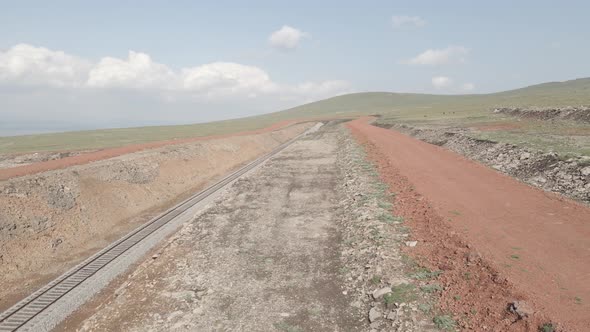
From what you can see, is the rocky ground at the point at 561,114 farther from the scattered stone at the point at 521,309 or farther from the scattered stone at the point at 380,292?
the scattered stone at the point at 380,292

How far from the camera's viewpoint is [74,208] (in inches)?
852

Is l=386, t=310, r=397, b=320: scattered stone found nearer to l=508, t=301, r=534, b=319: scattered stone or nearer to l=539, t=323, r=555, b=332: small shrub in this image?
l=508, t=301, r=534, b=319: scattered stone

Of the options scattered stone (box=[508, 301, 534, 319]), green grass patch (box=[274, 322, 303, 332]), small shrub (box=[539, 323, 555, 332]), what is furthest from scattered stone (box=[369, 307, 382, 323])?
small shrub (box=[539, 323, 555, 332])

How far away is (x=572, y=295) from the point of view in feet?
30.3

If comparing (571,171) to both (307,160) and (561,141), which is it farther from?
(307,160)

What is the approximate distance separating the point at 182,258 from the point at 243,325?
19.6 ft

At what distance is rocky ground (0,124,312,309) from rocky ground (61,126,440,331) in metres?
5.20

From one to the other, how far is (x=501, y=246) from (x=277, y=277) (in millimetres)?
8383

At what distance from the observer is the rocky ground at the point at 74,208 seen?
1631 cm

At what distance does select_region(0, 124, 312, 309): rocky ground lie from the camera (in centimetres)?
1631

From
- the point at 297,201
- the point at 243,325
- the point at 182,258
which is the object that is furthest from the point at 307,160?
the point at 243,325

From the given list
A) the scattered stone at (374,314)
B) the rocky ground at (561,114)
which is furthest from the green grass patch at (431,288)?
the rocky ground at (561,114)

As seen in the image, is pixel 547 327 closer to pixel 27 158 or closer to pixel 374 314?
pixel 374 314

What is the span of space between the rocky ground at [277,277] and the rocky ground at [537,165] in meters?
9.66
